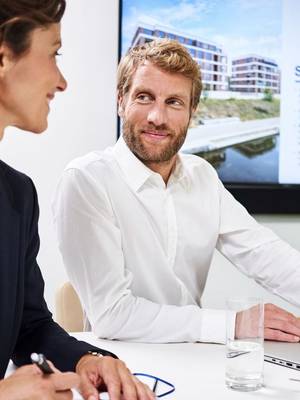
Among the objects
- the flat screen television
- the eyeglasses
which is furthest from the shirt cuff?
the flat screen television

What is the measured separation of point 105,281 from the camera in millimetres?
1945

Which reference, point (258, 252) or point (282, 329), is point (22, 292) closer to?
point (282, 329)

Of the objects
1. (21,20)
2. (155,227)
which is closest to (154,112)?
(155,227)

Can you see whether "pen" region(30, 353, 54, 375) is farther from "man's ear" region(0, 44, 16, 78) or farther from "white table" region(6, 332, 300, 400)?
"man's ear" region(0, 44, 16, 78)

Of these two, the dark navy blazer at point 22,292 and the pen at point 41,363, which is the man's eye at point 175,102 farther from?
the pen at point 41,363

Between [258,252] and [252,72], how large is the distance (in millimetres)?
1185

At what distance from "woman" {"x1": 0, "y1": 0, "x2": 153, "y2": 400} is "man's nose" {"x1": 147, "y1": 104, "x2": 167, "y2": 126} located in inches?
27.4

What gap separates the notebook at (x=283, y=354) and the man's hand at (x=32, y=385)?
0.62m

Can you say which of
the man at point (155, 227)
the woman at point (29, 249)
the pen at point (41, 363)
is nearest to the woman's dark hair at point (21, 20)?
the woman at point (29, 249)

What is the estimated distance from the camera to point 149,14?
10.5 feet

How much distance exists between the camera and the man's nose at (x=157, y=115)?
2.20 meters

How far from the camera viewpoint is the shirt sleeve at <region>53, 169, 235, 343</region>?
6.14 feet

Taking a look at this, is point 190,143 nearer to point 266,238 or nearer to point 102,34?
point 102,34

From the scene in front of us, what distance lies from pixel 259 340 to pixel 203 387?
0.56ft
